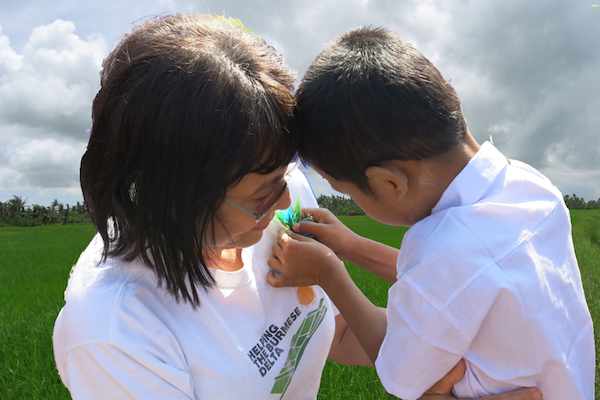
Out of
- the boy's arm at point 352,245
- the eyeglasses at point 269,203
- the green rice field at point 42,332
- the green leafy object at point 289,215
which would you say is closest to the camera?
the eyeglasses at point 269,203

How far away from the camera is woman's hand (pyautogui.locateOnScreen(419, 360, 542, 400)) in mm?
1338

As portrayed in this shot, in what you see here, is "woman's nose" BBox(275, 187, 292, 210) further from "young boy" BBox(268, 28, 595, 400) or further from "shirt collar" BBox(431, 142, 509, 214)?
"shirt collar" BBox(431, 142, 509, 214)

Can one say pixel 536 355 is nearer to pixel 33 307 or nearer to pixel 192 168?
pixel 192 168

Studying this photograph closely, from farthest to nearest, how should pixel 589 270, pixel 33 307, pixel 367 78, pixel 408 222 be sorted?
pixel 589 270 → pixel 33 307 → pixel 408 222 → pixel 367 78

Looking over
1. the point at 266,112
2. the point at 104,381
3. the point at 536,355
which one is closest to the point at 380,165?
the point at 266,112

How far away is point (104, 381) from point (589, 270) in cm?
998

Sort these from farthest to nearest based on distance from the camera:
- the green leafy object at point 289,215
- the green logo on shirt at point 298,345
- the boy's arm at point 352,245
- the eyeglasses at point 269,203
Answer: the boy's arm at point 352,245 → the green leafy object at point 289,215 → the eyeglasses at point 269,203 → the green logo on shirt at point 298,345

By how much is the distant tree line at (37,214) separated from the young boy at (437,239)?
45066 millimetres

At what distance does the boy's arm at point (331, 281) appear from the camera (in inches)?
63.0

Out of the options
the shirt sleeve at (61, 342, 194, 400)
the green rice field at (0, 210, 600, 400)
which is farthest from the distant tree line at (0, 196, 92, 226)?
the shirt sleeve at (61, 342, 194, 400)

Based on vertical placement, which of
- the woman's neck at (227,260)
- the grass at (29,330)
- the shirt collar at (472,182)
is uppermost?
the shirt collar at (472,182)

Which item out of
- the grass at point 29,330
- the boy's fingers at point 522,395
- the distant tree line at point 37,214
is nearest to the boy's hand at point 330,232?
the boy's fingers at point 522,395

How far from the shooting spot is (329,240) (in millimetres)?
2008

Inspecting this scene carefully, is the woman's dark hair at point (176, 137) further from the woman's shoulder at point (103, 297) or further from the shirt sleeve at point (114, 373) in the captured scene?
the shirt sleeve at point (114, 373)
